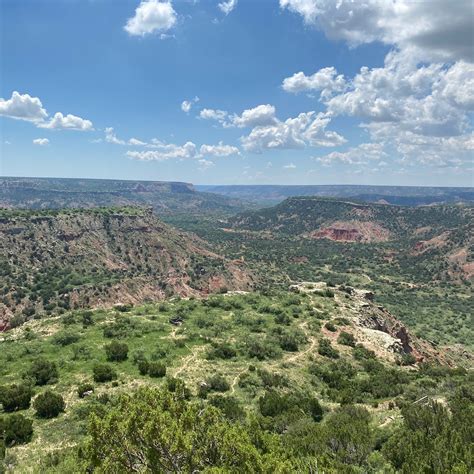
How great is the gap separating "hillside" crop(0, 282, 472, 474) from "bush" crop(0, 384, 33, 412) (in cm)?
25

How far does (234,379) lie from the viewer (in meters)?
38.8

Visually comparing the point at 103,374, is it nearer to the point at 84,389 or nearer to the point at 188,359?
the point at 84,389

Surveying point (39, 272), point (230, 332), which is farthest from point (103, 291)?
point (230, 332)

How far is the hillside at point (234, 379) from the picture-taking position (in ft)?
62.2

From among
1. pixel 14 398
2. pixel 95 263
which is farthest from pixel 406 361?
pixel 95 263

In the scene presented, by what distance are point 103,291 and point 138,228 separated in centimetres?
6279

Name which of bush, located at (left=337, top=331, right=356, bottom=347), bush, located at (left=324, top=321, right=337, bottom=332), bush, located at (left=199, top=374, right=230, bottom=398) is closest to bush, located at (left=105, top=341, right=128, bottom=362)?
bush, located at (left=199, top=374, right=230, bottom=398)

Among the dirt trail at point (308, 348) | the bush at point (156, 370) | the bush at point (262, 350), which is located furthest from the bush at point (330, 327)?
the bush at point (156, 370)

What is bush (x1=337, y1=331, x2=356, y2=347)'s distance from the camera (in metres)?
54.5

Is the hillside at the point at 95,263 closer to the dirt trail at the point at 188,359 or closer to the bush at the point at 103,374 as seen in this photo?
the dirt trail at the point at 188,359

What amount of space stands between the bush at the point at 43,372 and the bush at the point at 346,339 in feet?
116

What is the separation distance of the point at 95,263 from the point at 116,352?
86.9m

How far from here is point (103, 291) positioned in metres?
95.6

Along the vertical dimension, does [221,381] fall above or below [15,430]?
below
